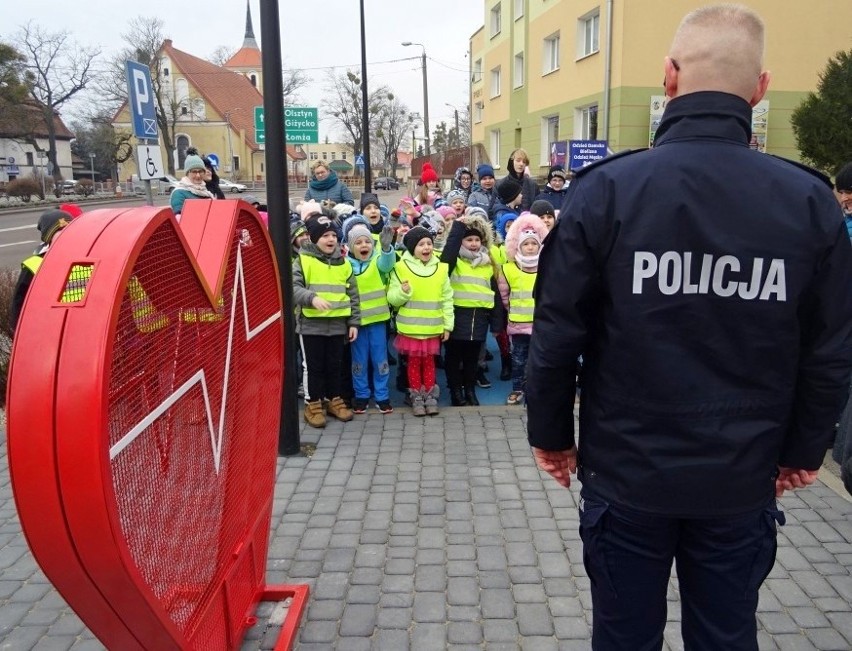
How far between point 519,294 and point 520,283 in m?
0.10

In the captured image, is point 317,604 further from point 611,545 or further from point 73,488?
point 73,488

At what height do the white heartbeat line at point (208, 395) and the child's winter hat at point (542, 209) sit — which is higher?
the child's winter hat at point (542, 209)

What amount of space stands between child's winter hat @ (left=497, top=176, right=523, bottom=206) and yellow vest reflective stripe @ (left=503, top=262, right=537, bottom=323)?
9.28 feet

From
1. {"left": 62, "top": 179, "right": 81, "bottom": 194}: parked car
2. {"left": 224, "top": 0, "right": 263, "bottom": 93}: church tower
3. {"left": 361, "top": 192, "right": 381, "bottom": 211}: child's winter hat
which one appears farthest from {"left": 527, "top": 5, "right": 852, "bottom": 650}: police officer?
{"left": 224, "top": 0, "right": 263, "bottom": 93}: church tower

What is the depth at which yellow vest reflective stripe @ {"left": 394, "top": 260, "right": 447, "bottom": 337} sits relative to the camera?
6.01 m

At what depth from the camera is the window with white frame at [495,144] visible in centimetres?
3147

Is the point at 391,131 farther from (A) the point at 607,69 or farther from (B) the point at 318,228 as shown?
(B) the point at 318,228

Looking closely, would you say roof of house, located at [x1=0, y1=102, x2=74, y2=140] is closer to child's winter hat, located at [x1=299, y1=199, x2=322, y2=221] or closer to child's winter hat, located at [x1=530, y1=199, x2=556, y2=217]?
child's winter hat, located at [x1=299, y1=199, x2=322, y2=221]

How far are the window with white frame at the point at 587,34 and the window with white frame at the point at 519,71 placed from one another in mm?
5937

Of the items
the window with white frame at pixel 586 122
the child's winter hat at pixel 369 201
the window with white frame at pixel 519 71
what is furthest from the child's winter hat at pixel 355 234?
the window with white frame at pixel 519 71

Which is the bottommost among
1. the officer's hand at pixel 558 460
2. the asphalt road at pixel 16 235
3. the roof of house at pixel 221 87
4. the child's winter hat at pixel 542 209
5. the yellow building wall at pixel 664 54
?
the asphalt road at pixel 16 235

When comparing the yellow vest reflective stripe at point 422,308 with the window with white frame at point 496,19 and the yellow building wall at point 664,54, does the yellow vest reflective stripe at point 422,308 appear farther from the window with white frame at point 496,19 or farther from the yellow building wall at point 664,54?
the window with white frame at point 496,19

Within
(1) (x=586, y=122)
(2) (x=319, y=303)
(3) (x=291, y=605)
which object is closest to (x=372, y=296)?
(2) (x=319, y=303)

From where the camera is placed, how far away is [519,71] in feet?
90.8
